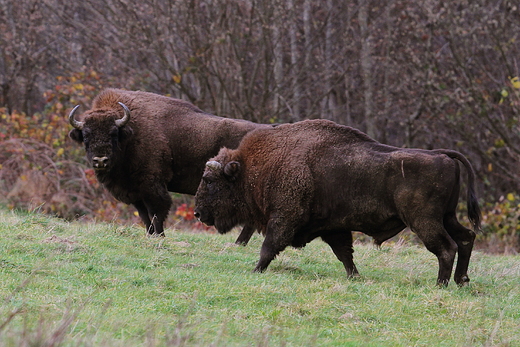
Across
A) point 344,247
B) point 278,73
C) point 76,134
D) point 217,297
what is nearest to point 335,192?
point 344,247

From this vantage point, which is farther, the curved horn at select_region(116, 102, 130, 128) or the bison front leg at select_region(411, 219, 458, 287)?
the curved horn at select_region(116, 102, 130, 128)

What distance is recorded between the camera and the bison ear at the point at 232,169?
8.47m

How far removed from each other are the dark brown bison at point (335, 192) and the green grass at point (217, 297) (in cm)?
45

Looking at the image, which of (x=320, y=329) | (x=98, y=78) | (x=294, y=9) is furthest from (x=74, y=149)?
(x=320, y=329)

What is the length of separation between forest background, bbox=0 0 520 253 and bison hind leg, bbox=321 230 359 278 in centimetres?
842

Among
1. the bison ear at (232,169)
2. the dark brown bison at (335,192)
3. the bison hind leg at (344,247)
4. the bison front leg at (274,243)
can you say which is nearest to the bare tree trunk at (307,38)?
the dark brown bison at (335,192)

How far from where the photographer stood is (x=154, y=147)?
1027cm

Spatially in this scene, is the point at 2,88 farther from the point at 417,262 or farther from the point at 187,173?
the point at 417,262

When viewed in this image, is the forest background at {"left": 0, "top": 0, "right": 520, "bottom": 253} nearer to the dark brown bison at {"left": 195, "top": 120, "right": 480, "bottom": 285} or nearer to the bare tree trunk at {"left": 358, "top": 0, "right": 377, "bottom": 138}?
the bare tree trunk at {"left": 358, "top": 0, "right": 377, "bottom": 138}

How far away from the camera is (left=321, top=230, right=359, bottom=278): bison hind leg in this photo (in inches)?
330

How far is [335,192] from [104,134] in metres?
3.52

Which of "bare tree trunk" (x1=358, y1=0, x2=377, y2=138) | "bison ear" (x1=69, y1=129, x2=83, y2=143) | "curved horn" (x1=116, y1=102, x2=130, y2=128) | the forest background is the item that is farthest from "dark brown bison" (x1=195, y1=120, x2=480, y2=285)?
"bare tree trunk" (x1=358, y1=0, x2=377, y2=138)

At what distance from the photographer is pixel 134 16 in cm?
1845

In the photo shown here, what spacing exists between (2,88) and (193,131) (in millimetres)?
16185
